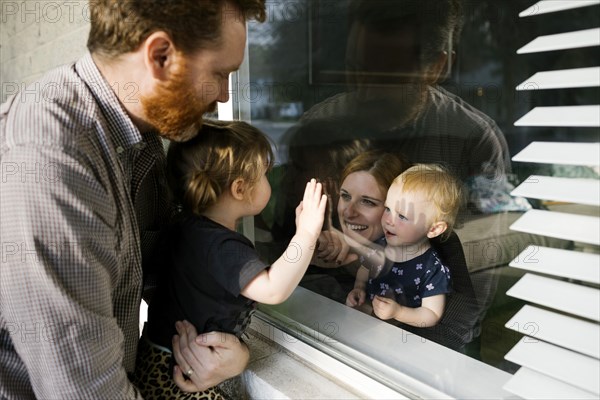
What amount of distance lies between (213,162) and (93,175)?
0.33m

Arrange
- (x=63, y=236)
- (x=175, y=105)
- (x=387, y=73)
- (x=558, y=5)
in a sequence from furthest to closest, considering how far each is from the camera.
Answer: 1. (x=387, y=73)
2. (x=175, y=105)
3. (x=63, y=236)
4. (x=558, y=5)

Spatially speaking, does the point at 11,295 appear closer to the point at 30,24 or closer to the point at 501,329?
the point at 501,329

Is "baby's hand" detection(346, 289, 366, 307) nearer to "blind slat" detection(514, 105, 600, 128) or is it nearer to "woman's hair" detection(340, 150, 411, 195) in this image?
"woman's hair" detection(340, 150, 411, 195)

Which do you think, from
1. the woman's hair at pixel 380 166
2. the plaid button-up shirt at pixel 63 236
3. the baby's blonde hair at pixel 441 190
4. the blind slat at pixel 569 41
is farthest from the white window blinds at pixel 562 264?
the plaid button-up shirt at pixel 63 236

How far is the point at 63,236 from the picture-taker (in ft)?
2.83

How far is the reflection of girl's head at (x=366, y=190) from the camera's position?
130 centimetres

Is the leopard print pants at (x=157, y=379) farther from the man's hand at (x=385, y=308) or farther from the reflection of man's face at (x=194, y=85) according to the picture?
the reflection of man's face at (x=194, y=85)

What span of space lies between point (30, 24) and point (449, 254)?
8.00 feet

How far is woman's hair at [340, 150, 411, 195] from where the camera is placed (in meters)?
1.29

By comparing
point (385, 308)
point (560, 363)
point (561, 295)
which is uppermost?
point (561, 295)

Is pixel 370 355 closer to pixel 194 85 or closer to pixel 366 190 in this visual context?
pixel 366 190

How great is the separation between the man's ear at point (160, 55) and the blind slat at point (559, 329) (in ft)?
2.44

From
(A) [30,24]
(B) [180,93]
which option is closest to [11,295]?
(B) [180,93]

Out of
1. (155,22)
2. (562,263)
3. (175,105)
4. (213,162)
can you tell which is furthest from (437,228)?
(155,22)
